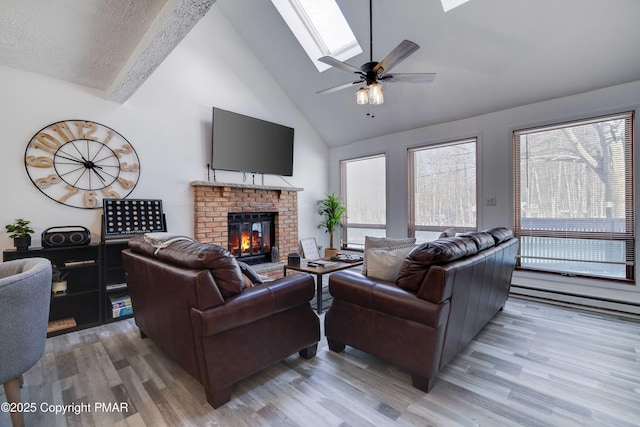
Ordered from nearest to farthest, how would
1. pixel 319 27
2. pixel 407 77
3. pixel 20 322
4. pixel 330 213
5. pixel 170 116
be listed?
pixel 20 322, pixel 407 77, pixel 170 116, pixel 319 27, pixel 330 213

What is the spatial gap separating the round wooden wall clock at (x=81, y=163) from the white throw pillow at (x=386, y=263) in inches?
125

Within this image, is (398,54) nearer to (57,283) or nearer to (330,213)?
(330,213)

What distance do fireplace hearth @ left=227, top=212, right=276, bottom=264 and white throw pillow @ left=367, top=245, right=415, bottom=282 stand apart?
9.69ft

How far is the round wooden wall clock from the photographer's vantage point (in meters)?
3.06

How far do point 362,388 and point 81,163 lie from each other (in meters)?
3.72

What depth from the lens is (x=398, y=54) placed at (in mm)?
2430

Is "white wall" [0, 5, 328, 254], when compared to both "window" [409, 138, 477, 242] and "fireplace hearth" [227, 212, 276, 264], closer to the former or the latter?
"fireplace hearth" [227, 212, 276, 264]

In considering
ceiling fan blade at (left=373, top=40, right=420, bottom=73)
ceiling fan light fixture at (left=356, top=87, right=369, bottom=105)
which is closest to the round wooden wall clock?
ceiling fan light fixture at (left=356, top=87, right=369, bottom=105)

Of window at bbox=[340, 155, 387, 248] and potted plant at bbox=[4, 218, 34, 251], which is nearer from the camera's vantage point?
potted plant at bbox=[4, 218, 34, 251]

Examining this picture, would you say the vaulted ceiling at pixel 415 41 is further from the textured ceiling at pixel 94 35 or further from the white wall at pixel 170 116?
the white wall at pixel 170 116

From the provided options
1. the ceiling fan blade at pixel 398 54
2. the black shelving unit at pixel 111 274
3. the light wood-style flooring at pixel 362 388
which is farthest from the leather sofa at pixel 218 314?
the ceiling fan blade at pixel 398 54

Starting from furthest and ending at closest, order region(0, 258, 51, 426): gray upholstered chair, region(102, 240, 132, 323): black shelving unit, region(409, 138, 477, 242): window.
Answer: region(409, 138, 477, 242): window, region(102, 240, 132, 323): black shelving unit, region(0, 258, 51, 426): gray upholstered chair

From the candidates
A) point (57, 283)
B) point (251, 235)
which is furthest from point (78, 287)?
point (251, 235)

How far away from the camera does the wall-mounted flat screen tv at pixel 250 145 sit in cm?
432
